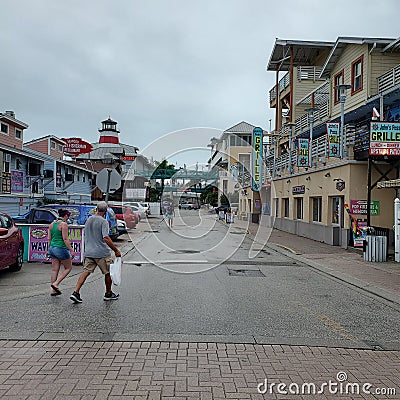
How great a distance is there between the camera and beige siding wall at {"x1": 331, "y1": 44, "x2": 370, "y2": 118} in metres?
22.1

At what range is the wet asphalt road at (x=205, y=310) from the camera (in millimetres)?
6300

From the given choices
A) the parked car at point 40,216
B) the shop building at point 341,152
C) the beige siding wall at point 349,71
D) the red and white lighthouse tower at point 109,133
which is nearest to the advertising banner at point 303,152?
the shop building at point 341,152

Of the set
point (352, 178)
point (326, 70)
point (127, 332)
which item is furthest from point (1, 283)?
point (326, 70)

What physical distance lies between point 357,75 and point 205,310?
19346 millimetres

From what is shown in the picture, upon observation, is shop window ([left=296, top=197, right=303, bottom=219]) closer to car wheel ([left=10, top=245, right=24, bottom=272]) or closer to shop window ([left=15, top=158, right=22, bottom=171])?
shop window ([left=15, top=158, right=22, bottom=171])

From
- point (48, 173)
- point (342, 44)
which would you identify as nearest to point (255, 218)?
point (48, 173)

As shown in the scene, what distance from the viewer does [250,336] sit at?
6.25m

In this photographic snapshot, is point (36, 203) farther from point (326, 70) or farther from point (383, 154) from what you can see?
point (383, 154)

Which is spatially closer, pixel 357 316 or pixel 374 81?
pixel 357 316

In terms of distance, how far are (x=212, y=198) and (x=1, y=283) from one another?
4668 cm

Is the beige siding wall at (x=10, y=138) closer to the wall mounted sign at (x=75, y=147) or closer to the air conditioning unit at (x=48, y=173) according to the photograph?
the air conditioning unit at (x=48, y=173)

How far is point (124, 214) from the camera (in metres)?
27.8

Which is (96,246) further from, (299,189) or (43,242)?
(299,189)

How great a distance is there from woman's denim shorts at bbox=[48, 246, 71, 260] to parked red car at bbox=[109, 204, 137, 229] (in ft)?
59.5
